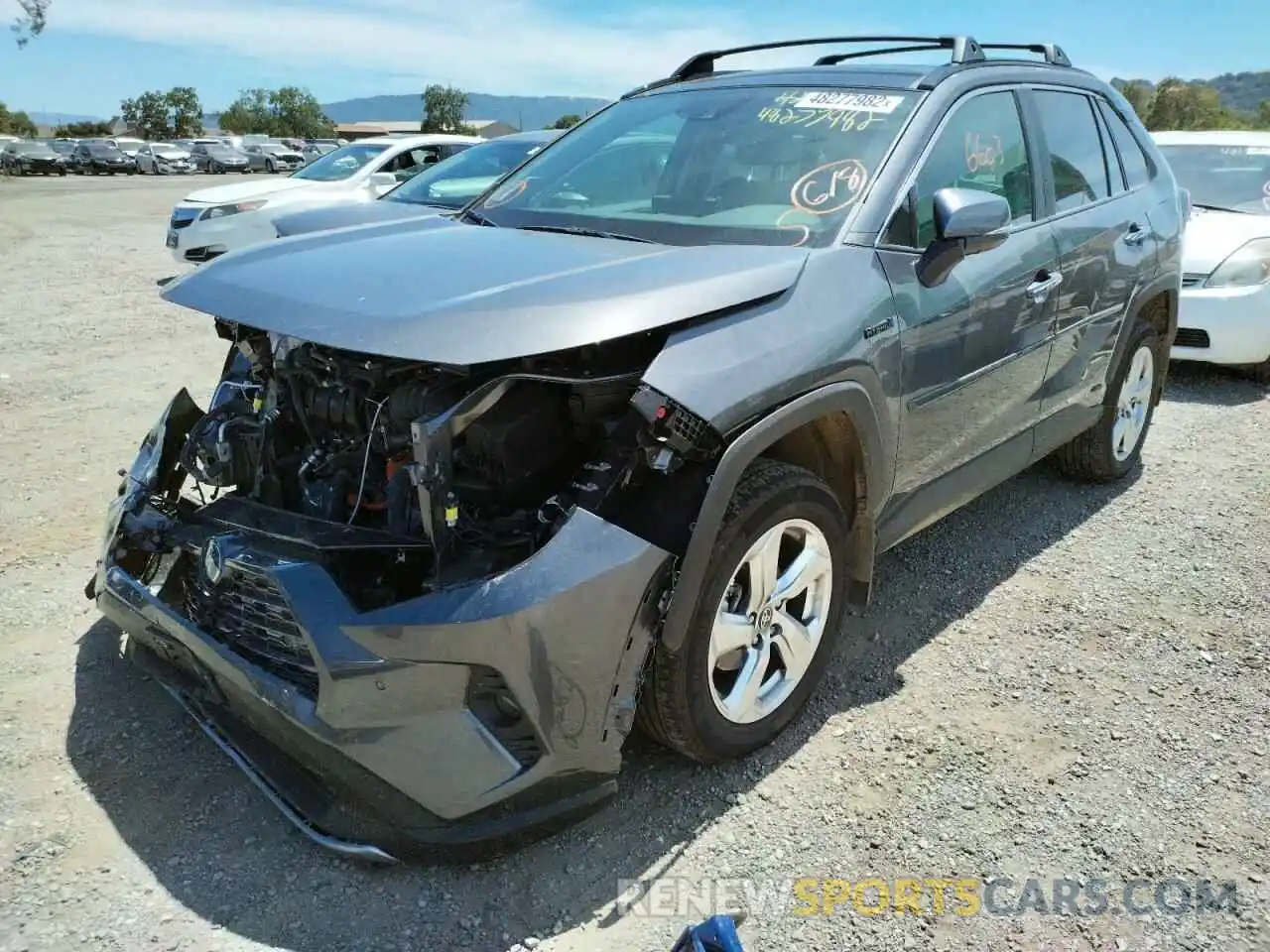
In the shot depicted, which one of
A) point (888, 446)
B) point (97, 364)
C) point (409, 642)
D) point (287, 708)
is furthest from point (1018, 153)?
point (97, 364)

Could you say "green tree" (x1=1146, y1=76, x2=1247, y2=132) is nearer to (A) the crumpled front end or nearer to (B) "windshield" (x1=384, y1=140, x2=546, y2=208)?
(B) "windshield" (x1=384, y1=140, x2=546, y2=208)

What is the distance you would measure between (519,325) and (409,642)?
0.77 m

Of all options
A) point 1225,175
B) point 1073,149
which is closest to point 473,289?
point 1073,149

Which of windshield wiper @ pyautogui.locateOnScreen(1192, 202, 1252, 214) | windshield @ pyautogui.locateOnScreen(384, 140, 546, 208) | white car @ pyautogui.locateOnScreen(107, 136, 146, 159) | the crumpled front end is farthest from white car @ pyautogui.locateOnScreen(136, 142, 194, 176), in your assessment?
the crumpled front end

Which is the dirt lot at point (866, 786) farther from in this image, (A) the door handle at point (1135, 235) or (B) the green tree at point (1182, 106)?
(B) the green tree at point (1182, 106)

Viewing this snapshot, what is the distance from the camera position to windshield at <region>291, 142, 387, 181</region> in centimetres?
1179

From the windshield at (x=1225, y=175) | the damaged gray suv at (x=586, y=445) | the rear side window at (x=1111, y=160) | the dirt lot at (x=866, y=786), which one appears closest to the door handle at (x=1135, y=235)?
the rear side window at (x=1111, y=160)

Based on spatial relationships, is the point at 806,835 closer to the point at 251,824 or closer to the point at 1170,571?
the point at 251,824

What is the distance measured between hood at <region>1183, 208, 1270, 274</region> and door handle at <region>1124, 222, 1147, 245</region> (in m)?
2.73

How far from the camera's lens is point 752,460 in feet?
8.71

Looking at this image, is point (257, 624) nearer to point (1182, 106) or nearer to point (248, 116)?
point (1182, 106)

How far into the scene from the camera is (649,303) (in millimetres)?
2471

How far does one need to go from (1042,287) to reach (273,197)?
9.98 metres

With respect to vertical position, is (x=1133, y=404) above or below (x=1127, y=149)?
below
